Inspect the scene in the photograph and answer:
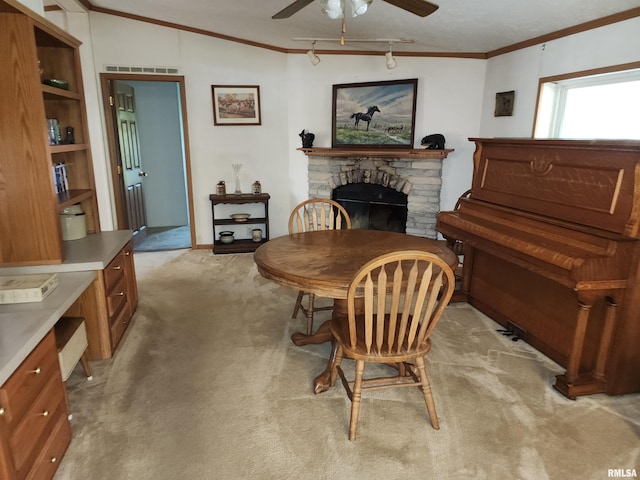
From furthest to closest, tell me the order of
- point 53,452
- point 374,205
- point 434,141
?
point 374,205 < point 434,141 < point 53,452

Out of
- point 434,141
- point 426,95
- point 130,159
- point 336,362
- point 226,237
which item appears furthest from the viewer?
point 130,159

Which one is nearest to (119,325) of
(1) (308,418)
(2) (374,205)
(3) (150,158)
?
(1) (308,418)

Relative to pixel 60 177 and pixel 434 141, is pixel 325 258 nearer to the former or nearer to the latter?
pixel 60 177

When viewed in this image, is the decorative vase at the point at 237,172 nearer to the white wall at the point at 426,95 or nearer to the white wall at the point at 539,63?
the white wall at the point at 426,95

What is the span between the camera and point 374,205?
514 centimetres

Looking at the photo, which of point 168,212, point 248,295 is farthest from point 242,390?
point 168,212

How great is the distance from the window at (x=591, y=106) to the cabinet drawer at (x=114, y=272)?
11.9 feet

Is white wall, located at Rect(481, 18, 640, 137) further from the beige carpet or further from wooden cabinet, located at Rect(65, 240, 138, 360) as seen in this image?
wooden cabinet, located at Rect(65, 240, 138, 360)

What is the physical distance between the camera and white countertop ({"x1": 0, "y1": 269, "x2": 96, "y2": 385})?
58.4 inches

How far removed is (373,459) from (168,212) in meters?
5.29

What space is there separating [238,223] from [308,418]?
127 inches

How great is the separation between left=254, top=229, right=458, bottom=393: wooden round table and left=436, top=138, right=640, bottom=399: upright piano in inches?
19.6

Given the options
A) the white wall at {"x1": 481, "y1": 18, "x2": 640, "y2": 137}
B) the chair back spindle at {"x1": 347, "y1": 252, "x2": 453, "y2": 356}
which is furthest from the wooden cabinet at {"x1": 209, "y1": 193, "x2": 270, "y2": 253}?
the chair back spindle at {"x1": 347, "y1": 252, "x2": 453, "y2": 356}

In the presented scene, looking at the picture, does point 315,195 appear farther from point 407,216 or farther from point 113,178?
point 113,178
